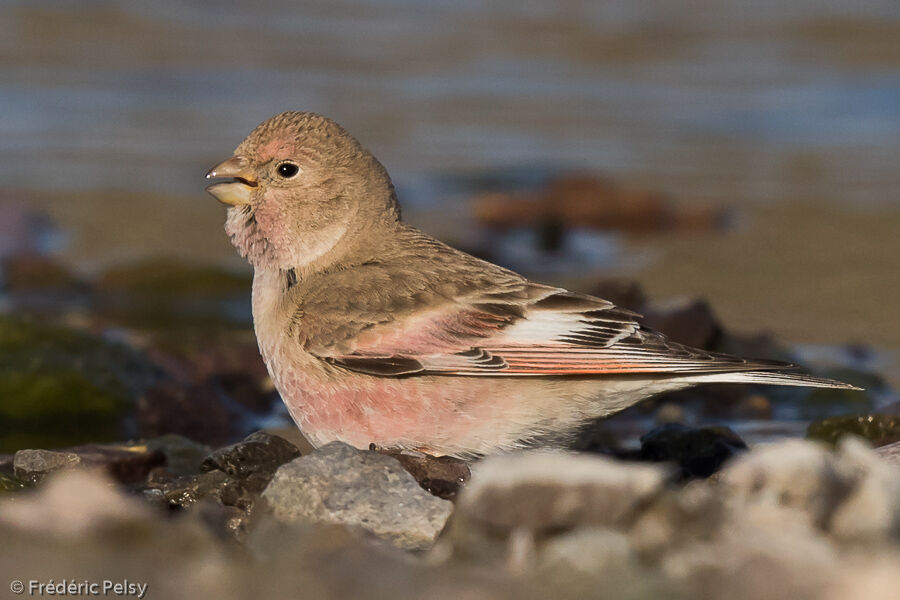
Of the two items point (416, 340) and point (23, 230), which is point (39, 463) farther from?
point (23, 230)

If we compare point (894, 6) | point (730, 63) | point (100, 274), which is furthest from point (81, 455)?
point (894, 6)

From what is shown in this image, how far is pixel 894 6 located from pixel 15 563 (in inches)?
665

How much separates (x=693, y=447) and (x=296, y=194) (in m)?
1.79

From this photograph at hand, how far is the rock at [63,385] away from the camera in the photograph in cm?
662

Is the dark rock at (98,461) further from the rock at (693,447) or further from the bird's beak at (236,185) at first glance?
the rock at (693,447)

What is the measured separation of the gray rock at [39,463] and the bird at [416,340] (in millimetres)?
783

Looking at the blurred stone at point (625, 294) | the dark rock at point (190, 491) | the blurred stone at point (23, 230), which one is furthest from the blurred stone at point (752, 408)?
the blurred stone at point (23, 230)

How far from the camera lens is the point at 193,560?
3420 millimetres

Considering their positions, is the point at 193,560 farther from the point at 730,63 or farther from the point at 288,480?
the point at 730,63

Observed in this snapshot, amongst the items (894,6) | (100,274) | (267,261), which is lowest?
(100,274)

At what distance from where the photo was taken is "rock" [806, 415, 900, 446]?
18.9ft

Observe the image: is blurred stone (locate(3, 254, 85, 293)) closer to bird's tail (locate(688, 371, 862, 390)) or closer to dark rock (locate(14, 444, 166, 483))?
dark rock (locate(14, 444, 166, 483))

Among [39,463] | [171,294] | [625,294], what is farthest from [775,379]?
[171,294]

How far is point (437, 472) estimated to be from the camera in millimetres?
4711
